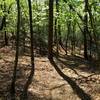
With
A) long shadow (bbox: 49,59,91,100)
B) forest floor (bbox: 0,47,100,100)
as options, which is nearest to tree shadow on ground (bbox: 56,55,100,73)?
forest floor (bbox: 0,47,100,100)

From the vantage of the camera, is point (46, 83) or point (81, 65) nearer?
point (46, 83)

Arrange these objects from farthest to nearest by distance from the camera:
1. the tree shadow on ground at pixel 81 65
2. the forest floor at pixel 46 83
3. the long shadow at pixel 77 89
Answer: the tree shadow on ground at pixel 81 65, the forest floor at pixel 46 83, the long shadow at pixel 77 89

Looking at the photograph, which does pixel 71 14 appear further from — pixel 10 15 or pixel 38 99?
pixel 38 99

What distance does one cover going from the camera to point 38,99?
14.6 meters

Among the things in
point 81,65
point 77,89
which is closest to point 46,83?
point 77,89

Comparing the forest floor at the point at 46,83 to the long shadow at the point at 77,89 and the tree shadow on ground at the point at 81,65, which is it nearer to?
the long shadow at the point at 77,89

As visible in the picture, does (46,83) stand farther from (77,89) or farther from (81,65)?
(81,65)

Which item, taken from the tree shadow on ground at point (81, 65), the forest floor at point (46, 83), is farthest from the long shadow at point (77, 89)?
the tree shadow on ground at point (81, 65)

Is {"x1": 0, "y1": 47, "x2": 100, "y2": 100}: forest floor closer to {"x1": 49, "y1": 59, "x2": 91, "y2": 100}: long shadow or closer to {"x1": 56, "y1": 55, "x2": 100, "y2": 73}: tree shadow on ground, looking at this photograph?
{"x1": 49, "y1": 59, "x2": 91, "y2": 100}: long shadow

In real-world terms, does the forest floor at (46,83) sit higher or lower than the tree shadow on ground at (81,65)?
higher

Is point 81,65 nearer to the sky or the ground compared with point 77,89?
nearer to the ground

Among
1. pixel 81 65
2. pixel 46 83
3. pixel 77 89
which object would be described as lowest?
pixel 81 65

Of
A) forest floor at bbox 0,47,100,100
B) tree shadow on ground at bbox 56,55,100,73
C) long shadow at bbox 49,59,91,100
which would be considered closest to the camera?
long shadow at bbox 49,59,91,100

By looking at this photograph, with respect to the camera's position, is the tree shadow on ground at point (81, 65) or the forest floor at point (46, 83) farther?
the tree shadow on ground at point (81, 65)
